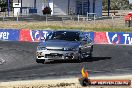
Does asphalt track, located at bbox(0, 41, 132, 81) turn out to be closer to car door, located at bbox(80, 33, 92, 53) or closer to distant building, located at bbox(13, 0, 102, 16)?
car door, located at bbox(80, 33, 92, 53)

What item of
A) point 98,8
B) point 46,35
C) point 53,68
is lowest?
point 46,35

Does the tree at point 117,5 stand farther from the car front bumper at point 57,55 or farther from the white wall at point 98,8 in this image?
the car front bumper at point 57,55

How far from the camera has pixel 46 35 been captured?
38.6m

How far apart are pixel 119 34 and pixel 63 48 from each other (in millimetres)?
16794

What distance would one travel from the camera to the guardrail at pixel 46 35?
3678 cm

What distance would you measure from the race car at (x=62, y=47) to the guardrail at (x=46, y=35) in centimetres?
1367

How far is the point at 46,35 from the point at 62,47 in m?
18.0

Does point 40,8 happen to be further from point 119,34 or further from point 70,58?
point 70,58

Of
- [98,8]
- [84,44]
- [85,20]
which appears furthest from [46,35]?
[98,8]

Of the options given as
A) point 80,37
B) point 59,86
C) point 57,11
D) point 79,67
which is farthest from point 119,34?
point 57,11

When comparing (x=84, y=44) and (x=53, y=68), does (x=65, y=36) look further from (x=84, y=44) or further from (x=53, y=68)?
(x=53, y=68)

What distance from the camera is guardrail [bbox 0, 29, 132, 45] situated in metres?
36.8

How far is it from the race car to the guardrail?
13670 millimetres

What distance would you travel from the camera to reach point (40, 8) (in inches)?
3014
